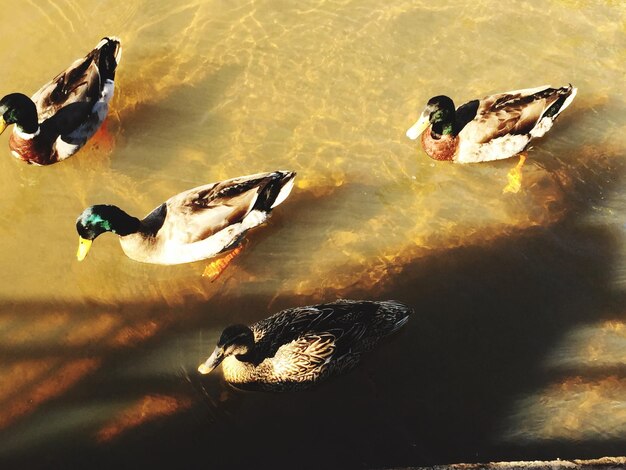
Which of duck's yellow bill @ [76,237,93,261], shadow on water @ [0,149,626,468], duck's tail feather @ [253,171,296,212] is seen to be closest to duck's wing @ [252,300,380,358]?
shadow on water @ [0,149,626,468]

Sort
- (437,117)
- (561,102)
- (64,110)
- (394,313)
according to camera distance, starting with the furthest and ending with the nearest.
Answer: (561,102)
(64,110)
(437,117)
(394,313)

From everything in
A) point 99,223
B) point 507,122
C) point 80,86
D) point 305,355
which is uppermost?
point 80,86

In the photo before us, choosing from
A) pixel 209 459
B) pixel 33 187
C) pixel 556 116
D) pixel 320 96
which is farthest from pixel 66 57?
pixel 556 116

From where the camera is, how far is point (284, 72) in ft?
20.8

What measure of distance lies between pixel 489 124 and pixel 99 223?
341cm

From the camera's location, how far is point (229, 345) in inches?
168

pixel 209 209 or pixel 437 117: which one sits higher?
pixel 209 209

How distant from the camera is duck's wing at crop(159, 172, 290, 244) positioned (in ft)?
16.1

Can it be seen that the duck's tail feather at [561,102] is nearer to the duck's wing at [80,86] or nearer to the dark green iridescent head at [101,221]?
the dark green iridescent head at [101,221]

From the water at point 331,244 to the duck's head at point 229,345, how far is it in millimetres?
472

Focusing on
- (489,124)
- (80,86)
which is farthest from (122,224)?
(489,124)

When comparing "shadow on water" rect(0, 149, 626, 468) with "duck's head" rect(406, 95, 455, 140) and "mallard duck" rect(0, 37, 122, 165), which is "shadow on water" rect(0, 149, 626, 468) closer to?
"duck's head" rect(406, 95, 455, 140)

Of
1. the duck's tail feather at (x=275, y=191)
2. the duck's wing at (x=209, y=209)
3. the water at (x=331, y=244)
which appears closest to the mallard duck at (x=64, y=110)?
the water at (x=331, y=244)

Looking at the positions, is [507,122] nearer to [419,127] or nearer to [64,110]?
[419,127]
